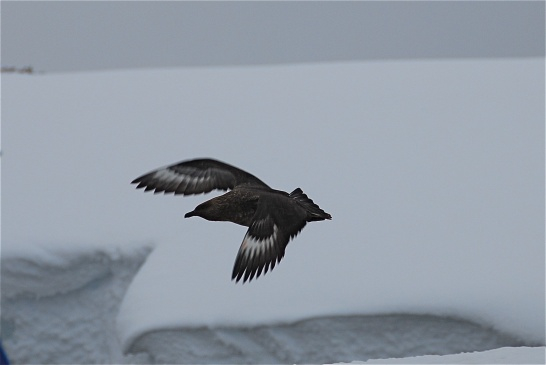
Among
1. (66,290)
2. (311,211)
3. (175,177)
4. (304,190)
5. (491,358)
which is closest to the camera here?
(311,211)

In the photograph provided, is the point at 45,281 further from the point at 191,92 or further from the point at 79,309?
the point at 191,92

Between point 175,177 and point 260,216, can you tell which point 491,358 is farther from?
point 260,216

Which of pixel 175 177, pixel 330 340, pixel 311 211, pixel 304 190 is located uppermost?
pixel 304 190

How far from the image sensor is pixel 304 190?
264 inches

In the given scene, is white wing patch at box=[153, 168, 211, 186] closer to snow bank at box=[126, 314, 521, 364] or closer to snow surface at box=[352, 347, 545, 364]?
snow surface at box=[352, 347, 545, 364]

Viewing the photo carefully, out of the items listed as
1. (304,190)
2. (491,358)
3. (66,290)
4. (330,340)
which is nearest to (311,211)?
(491,358)

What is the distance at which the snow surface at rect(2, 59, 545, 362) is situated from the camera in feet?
19.8

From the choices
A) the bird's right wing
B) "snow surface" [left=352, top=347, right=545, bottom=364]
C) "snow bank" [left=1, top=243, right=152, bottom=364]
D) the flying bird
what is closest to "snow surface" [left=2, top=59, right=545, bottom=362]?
"snow bank" [left=1, top=243, right=152, bottom=364]

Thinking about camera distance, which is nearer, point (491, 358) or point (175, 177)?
point (175, 177)

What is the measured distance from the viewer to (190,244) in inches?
267

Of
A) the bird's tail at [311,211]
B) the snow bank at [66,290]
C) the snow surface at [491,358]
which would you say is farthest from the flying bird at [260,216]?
the snow bank at [66,290]

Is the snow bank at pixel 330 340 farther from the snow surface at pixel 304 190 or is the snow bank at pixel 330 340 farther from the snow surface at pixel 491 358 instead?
the snow surface at pixel 491 358

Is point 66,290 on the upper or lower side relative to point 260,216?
upper

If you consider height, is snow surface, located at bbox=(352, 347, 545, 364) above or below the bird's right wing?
below
